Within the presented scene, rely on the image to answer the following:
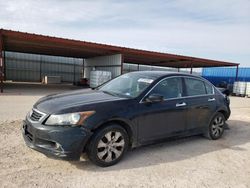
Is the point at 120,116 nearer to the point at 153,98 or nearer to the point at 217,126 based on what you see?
the point at 153,98

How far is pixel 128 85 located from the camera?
16.3 feet

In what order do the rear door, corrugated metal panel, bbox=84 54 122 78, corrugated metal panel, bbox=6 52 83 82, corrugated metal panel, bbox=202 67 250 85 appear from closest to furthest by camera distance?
the rear door, corrugated metal panel, bbox=84 54 122 78, corrugated metal panel, bbox=6 52 83 82, corrugated metal panel, bbox=202 67 250 85

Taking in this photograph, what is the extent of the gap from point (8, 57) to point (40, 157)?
28893 millimetres

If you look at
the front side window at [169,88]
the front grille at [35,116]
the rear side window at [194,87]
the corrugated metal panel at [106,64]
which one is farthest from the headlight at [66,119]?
the corrugated metal panel at [106,64]

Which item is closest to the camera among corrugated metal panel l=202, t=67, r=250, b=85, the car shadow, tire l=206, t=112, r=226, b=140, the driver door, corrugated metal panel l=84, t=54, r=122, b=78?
the car shadow

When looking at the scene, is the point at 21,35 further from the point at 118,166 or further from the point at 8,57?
the point at 8,57

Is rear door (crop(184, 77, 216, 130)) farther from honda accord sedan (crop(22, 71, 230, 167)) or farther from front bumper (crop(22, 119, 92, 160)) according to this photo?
front bumper (crop(22, 119, 92, 160))

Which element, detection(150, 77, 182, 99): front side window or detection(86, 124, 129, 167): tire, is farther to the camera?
detection(150, 77, 182, 99): front side window

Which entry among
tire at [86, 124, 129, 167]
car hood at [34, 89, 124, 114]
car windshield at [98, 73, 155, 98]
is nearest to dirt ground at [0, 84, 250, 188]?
tire at [86, 124, 129, 167]

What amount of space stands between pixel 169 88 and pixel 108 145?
1.82m

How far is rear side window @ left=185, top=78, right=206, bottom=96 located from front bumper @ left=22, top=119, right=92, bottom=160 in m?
2.63

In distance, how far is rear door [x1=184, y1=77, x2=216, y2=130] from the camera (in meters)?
5.28

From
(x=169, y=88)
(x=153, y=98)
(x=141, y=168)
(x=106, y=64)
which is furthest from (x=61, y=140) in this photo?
(x=106, y=64)

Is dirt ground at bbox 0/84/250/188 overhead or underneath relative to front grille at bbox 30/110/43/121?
underneath
